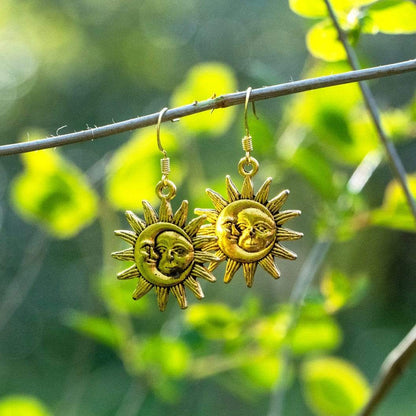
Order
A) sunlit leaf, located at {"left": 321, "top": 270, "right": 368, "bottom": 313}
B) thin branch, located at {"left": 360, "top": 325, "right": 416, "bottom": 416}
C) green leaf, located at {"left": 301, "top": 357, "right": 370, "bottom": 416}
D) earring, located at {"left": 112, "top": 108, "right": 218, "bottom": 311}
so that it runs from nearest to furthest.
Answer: earring, located at {"left": 112, "top": 108, "right": 218, "bottom": 311} < thin branch, located at {"left": 360, "top": 325, "right": 416, "bottom": 416} < sunlit leaf, located at {"left": 321, "top": 270, "right": 368, "bottom": 313} < green leaf, located at {"left": 301, "top": 357, "right": 370, "bottom": 416}

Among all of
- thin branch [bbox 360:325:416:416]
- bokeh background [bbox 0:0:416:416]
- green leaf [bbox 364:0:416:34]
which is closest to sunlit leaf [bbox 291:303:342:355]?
bokeh background [bbox 0:0:416:416]

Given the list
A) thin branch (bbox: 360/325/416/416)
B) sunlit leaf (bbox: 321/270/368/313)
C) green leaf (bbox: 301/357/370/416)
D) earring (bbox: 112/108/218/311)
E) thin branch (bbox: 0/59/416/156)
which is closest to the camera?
thin branch (bbox: 0/59/416/156)

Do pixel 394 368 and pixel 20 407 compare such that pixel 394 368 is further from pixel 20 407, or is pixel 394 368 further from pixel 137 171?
pixel 20 407

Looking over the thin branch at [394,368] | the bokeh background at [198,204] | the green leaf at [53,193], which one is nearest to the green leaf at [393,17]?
the bokeh background at [198,204]

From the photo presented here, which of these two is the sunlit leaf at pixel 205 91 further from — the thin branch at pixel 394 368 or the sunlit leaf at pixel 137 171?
the thin branch at pixel 394 368

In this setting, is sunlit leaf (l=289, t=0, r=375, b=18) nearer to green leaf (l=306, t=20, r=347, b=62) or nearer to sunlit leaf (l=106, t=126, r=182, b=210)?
green leaf (l=306, t=20, r=347, b=62)

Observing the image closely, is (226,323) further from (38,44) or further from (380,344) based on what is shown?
(38,44)
